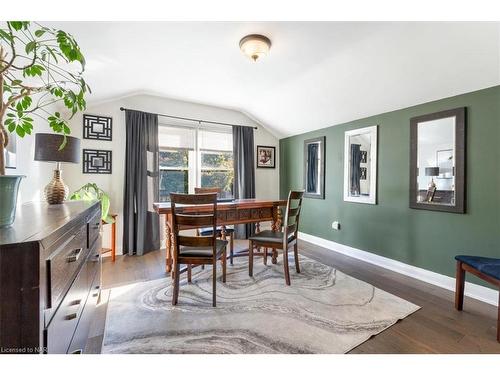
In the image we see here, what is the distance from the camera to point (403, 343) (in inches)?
64.2

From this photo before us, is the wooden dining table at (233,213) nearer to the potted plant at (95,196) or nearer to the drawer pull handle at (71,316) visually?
the potted plant at (95,196)

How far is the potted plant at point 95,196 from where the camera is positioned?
9.59 ft

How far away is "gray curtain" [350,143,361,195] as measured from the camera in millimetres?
3519

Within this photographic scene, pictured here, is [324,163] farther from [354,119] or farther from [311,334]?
[311,334]

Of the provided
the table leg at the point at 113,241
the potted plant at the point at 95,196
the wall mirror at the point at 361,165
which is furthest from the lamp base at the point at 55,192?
the wall mirror at the point at 361,165

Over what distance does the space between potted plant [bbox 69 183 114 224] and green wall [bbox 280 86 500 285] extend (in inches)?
130

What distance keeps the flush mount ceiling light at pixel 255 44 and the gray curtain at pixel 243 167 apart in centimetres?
233

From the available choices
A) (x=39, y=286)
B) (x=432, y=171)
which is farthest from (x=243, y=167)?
(x=39, y=286)

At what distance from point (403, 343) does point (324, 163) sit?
2.89 meters

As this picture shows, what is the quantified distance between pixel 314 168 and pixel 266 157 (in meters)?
1.12

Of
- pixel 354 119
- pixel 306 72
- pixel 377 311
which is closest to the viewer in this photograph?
pixel 377 311

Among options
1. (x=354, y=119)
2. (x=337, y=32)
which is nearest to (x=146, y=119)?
(x=337, y=32)

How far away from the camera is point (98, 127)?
11.2 ft

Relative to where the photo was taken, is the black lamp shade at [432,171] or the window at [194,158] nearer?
the black lamp shade at [432,171]
